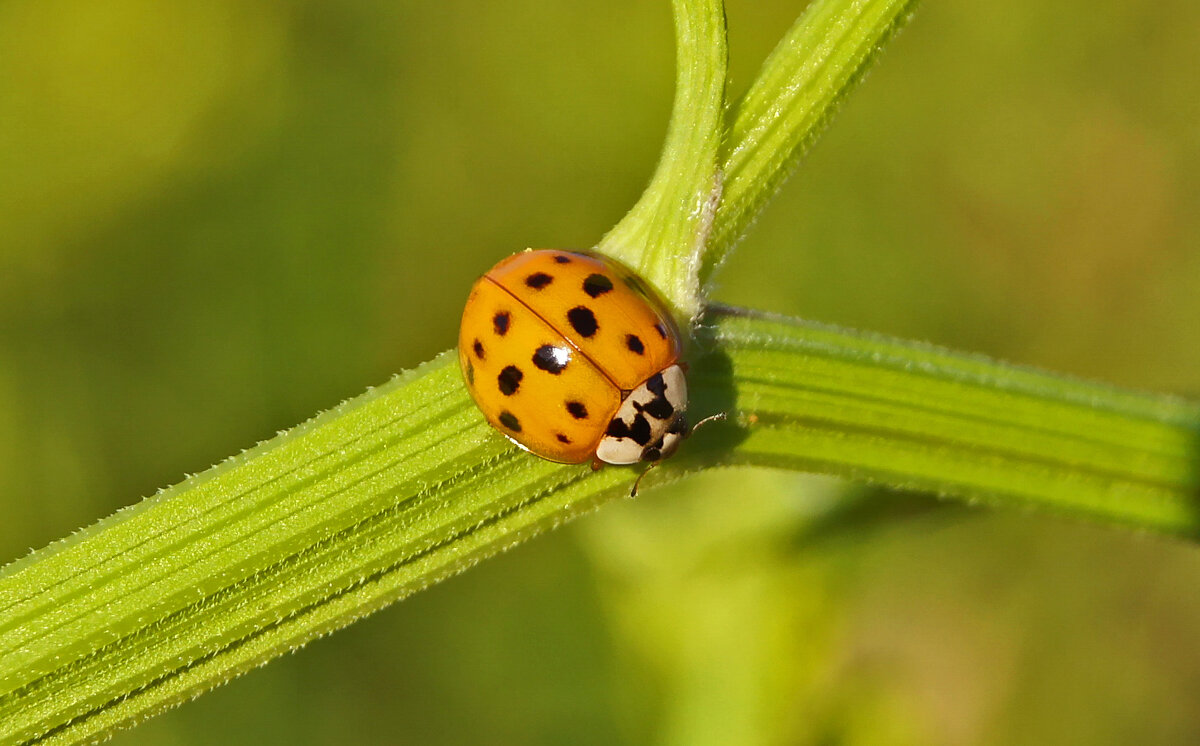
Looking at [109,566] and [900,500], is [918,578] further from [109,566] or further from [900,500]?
[109,566]

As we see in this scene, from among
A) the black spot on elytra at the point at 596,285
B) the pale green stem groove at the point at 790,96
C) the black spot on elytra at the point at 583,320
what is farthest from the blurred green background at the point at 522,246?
the pale green stem groove at the point at 790,96

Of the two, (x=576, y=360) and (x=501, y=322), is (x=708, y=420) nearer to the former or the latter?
(x=576, y=360)

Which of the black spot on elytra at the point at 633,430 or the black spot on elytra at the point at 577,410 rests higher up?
the black spot on elytra at the point at 577,410

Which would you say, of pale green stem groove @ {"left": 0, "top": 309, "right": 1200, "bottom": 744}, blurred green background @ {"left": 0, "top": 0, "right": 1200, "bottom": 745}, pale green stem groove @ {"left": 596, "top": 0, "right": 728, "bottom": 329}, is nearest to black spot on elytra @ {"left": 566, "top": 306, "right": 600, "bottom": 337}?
pale green stem groove @ {"left": 596, "top": 0, "right": 728, "bottom": 329}

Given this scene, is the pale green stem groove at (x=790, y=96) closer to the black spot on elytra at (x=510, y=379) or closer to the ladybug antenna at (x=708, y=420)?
the ladybug antenna at (x=708, y=420)

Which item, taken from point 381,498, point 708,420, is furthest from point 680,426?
point 381,498
